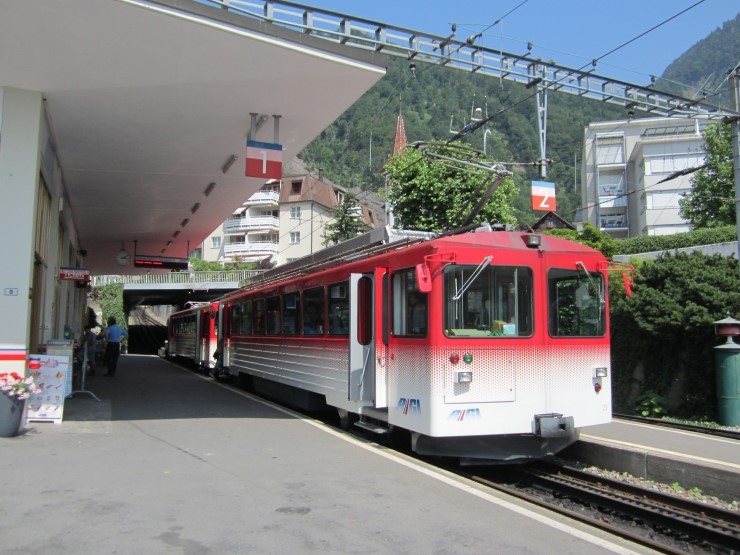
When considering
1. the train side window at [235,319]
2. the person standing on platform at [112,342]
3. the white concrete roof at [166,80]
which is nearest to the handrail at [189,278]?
the person standing on platform at [112,342]

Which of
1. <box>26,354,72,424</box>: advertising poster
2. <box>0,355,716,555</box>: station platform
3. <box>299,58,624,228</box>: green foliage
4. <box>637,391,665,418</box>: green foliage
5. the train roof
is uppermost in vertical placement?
<box>299,58,624,228</box>: green foliage

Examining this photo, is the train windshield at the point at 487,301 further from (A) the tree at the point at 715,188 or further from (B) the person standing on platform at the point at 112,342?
(A) the tree at the point at 715,188

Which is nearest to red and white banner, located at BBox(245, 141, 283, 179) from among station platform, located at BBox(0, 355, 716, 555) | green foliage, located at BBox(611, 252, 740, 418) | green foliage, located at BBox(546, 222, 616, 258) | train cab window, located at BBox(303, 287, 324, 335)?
train cab window, located at BBox(303, 287, 324, 335)

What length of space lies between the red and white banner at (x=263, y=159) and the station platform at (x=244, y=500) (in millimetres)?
4370

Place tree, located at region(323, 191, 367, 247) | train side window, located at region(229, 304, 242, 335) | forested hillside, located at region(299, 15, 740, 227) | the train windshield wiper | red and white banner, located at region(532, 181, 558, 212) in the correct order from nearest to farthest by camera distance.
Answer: the train windshield wiper < train side window, located at region(229, 304, 242, 335) < red and white banner, located at region(532, 181, 558, 212) < tree, located at region(323, 191, 367, 247) < forested hillside, located at region(299, 15, 740, 227)

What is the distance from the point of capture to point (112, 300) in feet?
144

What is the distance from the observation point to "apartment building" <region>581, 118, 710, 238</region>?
5225 centimetres

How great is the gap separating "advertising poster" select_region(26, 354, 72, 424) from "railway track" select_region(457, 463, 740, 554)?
618 centimetres

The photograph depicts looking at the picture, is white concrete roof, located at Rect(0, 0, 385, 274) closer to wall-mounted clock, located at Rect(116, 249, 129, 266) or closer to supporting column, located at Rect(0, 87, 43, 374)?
supporting column, located at Rect(0, 87, 43, 374)

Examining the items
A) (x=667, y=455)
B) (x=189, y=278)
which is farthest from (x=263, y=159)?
(x=189, y=278)

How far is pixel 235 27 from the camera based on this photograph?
27.1 ft

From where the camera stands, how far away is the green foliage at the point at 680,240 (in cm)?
2625

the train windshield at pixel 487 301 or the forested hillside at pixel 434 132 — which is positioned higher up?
the forested hillside at pixel 434 132

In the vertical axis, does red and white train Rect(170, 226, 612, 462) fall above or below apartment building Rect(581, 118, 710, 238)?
below
